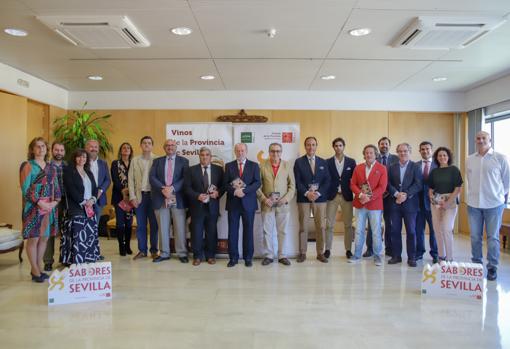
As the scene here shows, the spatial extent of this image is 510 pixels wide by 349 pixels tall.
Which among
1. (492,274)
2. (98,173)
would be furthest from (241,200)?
(492,274)

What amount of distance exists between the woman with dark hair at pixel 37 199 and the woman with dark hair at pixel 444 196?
179 inches

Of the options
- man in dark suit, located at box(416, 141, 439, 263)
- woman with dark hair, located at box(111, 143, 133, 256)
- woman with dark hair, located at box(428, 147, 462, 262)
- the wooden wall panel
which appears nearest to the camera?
woman with dark hair, located at box(428, 147, 462, 262)

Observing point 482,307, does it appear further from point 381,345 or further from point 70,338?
point 70,338

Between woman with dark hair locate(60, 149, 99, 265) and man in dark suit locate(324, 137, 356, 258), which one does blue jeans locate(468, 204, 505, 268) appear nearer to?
man in dark suit locate(324, 137, 356, 258)

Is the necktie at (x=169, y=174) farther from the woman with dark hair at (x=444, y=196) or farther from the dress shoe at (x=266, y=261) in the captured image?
the woman with dark hair at (x=444, y=196)

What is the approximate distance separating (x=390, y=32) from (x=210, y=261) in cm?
362

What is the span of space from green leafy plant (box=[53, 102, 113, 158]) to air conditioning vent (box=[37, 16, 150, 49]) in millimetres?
2494

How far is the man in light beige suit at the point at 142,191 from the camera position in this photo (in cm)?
521

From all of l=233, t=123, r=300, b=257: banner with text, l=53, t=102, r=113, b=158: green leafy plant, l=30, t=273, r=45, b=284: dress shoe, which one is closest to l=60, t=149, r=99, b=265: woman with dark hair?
l=30, t=273, r=45, b=284: dress shoe

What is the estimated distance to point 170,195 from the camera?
193 inches

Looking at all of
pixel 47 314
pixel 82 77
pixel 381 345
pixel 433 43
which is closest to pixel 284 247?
pixel 381 345

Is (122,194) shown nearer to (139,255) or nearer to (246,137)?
(139,255)

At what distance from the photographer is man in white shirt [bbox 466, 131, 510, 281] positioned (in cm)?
436

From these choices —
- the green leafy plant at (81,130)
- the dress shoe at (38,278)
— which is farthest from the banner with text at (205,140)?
the green leafy plant at (81,130)
